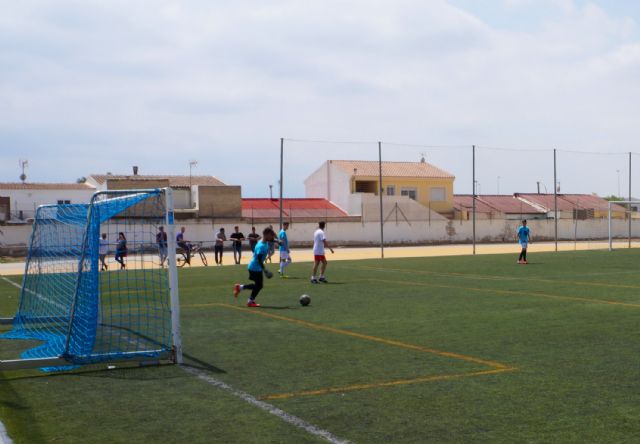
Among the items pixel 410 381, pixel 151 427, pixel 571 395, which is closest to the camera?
pixel 151 427

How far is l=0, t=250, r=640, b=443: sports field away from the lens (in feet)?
22.9

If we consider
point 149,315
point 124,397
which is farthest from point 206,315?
point 124,397

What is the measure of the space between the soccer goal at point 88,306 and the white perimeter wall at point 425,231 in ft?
116

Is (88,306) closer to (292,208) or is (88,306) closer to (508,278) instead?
(508,278)

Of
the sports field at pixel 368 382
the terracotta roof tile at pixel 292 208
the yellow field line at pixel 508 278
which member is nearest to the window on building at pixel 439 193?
the terracotta roof tile at pixel 292 208

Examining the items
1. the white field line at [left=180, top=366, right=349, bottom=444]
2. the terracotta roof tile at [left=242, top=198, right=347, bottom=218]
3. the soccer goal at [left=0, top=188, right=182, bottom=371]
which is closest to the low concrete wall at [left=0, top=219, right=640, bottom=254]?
the terracotta roof tile at [left=242, top=198, right=347, bottom=218]

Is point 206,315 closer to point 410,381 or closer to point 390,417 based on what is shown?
point 410,381

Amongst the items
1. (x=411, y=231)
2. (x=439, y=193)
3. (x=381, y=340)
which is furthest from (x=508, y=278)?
(x=439, y=193)

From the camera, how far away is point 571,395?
8.12 meters

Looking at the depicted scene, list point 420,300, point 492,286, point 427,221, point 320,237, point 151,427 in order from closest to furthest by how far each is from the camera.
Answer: point 151,427 < point 420,300 < point 492,286 < point 320,237 < point 427,221

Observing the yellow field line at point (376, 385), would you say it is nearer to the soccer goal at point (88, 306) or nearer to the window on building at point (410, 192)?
the soccer goal at point (88, 306)

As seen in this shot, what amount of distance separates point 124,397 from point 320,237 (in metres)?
15.6

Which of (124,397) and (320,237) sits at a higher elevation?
(320,237)

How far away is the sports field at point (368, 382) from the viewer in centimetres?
697
